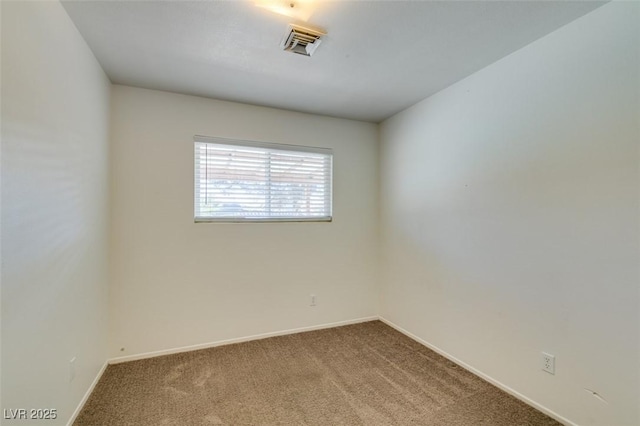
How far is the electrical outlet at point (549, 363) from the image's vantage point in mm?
1836

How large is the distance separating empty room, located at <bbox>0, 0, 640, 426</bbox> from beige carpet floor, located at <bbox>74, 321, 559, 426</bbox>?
2cm

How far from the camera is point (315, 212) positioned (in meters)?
3.36

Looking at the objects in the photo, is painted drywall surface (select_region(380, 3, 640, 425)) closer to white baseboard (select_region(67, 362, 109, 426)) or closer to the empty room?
the empty room

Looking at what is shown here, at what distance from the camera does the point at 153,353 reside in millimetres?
2631

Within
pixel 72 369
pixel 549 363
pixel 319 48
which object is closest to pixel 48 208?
pixel 72 369

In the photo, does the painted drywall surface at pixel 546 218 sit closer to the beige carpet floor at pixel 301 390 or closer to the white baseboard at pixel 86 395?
the beige carpet floor at pixel 301 390

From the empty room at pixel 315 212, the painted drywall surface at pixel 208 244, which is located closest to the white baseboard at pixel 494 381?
the empty room at pixel 315 212

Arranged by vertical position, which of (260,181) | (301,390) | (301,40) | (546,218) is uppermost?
(301,40)

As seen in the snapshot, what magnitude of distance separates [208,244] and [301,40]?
201cm

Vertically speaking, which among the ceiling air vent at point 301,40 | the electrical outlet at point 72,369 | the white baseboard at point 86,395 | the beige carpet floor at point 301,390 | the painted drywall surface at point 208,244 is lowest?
the beige carpet floor at point 301,390

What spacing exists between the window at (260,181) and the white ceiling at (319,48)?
22.2 inches

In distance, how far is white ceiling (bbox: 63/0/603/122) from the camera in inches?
63.9

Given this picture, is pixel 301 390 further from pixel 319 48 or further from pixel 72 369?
pixel 319 48

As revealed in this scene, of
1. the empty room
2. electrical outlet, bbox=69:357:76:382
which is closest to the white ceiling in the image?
the empty room
